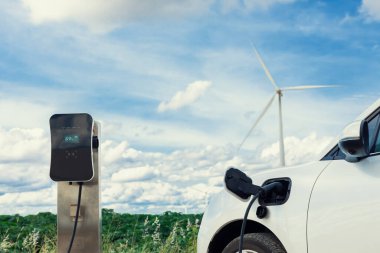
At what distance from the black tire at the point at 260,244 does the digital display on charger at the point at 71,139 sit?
1.47m

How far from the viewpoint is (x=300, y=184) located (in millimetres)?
3723

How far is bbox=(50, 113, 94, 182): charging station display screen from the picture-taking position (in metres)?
4.88

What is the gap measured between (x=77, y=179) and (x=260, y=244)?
165 cm

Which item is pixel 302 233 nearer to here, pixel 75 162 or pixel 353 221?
pixel 353 221

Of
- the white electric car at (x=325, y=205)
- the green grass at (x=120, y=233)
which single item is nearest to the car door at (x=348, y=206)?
the white electric car at (x=325, y=205)

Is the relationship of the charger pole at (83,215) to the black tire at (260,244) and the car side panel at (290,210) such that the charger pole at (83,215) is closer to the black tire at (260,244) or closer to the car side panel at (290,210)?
the car side panel at (290,210)

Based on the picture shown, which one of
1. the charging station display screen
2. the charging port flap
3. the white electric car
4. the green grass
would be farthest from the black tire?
the green grass

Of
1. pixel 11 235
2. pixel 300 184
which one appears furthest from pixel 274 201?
pixel 11 235

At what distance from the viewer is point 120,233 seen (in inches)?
387

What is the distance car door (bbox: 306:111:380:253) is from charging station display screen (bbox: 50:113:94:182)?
1867 mm

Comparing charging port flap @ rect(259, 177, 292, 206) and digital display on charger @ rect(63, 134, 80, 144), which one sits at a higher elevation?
digital display on charger @ rect(63, 134, 80, 144)

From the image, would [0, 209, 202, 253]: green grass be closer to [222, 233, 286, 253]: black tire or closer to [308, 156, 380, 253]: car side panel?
[222, 233, 286, 253]: black tire

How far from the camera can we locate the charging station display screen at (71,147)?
192 inches

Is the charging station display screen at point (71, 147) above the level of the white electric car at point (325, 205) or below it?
above
